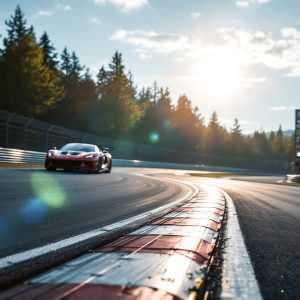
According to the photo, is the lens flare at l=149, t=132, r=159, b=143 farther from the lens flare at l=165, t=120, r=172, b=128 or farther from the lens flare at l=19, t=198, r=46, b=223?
the lens flare at l=19, t=198, r=46, b=223

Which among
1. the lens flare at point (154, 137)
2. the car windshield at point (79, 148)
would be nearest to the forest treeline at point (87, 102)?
the lens flare at point (154, 137)

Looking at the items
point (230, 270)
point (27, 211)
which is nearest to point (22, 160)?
point (27, 211)

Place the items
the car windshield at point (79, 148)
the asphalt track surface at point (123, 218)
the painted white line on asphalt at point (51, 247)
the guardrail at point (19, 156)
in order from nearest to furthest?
the asphalt track surface at point (123, 218), the painted white line on asphalt at point (51, 247), the car windshield at point (79, 148), the guardrail at point (19, 156)

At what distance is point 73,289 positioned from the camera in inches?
56.2

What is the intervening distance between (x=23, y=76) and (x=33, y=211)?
3358 cm

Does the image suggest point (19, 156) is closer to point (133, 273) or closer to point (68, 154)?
point (68, 154)

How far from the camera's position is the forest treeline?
34156 mm

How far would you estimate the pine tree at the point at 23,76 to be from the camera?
110 feet

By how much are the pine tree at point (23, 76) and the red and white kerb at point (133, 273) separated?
3527 centimetres

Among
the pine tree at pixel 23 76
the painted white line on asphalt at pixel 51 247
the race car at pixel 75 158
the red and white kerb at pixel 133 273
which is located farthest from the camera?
the pine tree at pixel 23 76

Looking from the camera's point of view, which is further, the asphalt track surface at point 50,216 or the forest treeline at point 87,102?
the forest treeline at point 87,102

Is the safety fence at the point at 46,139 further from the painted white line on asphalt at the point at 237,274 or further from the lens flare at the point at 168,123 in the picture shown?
the lens flare at the point at 168,123

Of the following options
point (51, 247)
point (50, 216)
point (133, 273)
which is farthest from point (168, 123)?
point (133, 273)

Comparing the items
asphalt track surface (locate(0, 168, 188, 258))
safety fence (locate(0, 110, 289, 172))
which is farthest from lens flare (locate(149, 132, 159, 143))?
asphalt track surface (locate(0, 168, 188, 258))
